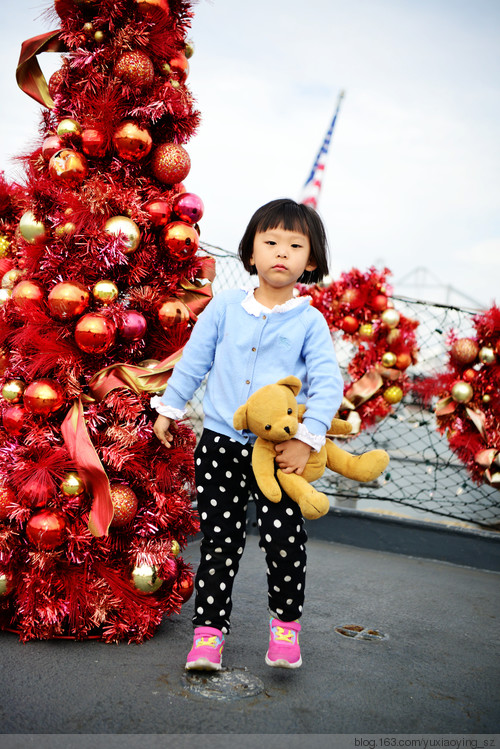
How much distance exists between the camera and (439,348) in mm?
3178

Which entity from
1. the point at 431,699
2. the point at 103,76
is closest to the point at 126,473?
the point at 431,699

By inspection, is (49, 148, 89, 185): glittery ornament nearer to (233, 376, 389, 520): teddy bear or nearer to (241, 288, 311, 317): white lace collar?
(241, 288, 311, 317): white lace collar

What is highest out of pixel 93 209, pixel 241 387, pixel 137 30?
pixel 137 30

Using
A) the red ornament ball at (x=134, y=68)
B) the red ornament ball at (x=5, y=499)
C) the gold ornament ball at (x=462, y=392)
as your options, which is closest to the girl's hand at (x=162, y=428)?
the red ornament ball at (x=5, y=499)

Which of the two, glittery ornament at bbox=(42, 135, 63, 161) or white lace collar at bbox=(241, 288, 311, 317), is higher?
glittery ornament at bbox=(42, 135, 63, 161)

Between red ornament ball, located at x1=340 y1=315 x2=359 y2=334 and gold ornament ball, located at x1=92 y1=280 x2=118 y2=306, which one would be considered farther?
red ornament ball, located at x1=340 y1=315 x2=359 y2=334

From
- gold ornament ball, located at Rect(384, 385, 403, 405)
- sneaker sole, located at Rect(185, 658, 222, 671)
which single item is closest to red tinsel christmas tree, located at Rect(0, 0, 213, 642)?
sneaker sole, located at Rect(185, 658, 222, 671)

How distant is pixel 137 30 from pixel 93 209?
1.79ft

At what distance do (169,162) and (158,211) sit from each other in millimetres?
153

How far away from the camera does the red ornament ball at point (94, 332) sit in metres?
1.63

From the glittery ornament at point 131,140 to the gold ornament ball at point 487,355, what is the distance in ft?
5.74

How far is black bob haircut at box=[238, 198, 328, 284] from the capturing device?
1.60m

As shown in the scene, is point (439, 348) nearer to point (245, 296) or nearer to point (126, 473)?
point (245, 296)

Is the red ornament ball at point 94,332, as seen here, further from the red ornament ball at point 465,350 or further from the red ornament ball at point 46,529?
the red ornament ball at point 465,350
